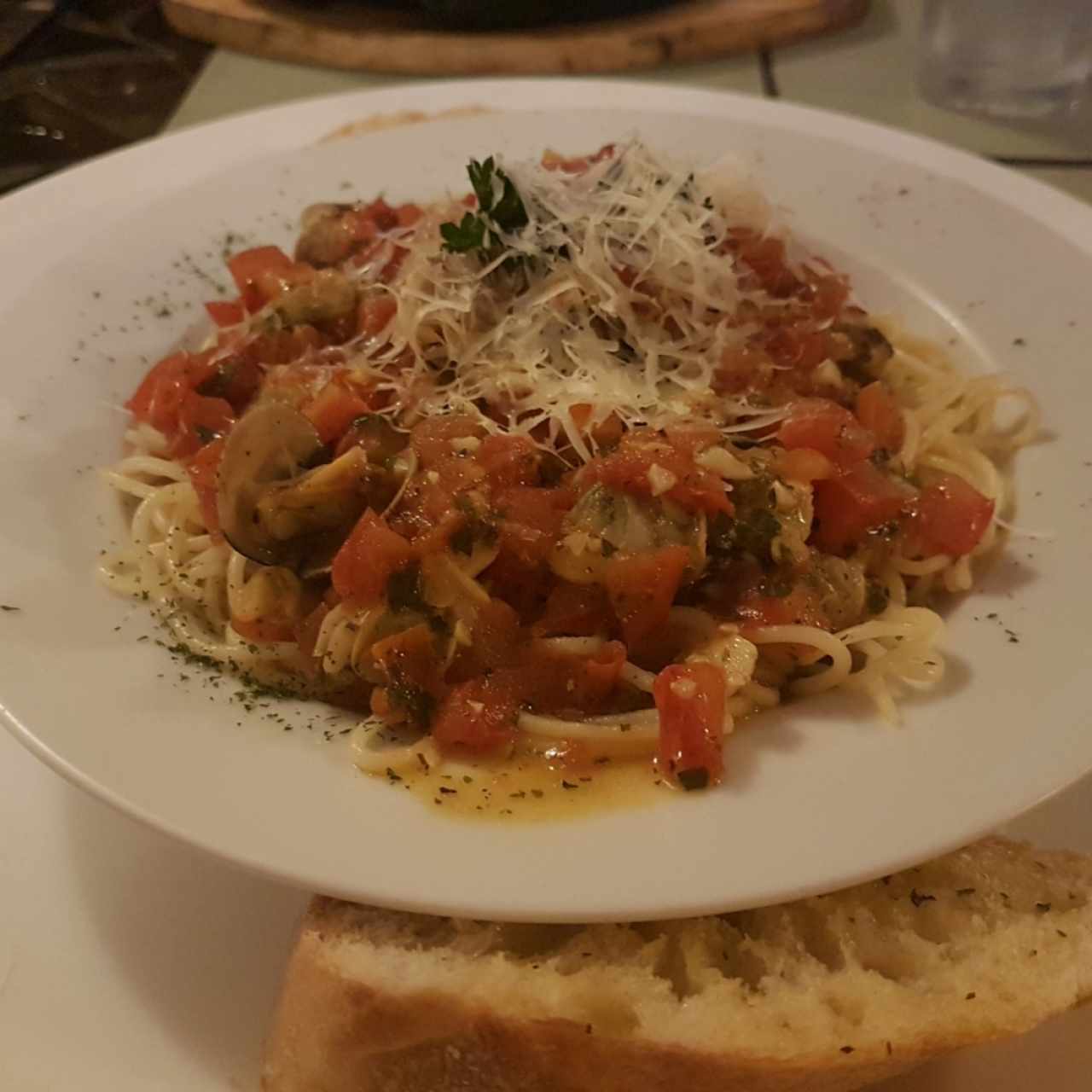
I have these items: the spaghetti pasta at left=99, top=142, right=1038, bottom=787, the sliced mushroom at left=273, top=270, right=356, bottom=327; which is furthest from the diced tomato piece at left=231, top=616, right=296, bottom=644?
the sliced mushroom at left=273, top=270, right=356, bottom=327

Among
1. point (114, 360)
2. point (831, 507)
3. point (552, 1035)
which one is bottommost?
point (552, 1035)

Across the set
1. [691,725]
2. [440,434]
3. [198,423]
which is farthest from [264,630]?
Answer: [691,725]

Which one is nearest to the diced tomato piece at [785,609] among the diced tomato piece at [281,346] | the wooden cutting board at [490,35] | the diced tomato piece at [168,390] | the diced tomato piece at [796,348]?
the diced tomato piece at [796,348]

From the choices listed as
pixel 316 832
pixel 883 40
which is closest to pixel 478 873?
pixel 316 832

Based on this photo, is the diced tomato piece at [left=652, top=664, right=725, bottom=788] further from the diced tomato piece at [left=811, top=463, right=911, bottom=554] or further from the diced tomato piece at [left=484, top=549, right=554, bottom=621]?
the diced tomato piece at [left=811, top=463, right=911, bottom=554]

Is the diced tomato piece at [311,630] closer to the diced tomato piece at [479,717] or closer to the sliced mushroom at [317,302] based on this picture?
the diced tomato piece at [479,717]

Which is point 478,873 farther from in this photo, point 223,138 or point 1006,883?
point 223,138

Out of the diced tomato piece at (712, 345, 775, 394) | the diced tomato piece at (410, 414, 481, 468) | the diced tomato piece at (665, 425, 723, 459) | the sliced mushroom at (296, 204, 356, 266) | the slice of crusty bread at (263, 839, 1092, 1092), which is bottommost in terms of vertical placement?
the slice of crusty bread at (263, 839, 1092, 1092)
